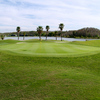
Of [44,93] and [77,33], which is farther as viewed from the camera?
[77,33]

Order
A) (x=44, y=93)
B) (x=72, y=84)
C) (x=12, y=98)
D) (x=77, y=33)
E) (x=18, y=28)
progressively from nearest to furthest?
(x=12, y=98) < (x=44, y=93) < (x=72, y=84) < (x=18, y=28) < (x=77, y=33)

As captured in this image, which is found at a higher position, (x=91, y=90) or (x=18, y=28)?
(x=18, y=28)

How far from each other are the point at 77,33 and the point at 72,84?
15750 centimetres

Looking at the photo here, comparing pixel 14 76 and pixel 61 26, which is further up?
pixel 61 26

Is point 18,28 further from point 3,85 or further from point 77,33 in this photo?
point 3,85

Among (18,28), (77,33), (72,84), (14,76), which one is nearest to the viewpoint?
(72,84)

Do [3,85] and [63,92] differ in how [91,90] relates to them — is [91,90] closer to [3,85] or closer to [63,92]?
[63,92]

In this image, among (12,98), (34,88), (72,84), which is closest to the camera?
(12,98)

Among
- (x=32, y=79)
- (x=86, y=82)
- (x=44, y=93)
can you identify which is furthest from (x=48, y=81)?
(x=86, y=82)

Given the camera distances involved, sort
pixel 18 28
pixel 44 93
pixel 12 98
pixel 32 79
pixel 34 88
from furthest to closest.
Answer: pixel 18 28, pixel 32 79, pixel 34 88, pixel 44 93, pixel 12 98

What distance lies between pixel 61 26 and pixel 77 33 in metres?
67.3

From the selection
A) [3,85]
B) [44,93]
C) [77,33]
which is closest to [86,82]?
[44,93]

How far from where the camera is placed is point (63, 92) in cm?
587

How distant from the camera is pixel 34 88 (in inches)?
247
